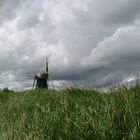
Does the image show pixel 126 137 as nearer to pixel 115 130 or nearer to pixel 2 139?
pixel 115 130

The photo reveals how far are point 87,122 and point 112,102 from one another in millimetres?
836

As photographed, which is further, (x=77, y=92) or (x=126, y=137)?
(x=77, y=92)

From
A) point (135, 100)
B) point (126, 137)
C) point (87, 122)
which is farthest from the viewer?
point (135, 100)

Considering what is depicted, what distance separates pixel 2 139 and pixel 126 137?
7.16 feet

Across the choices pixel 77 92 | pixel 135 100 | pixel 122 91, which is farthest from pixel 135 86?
pixel 77 92

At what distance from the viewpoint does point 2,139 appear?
20.3 feet

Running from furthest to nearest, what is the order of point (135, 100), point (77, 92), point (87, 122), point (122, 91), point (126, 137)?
point (77, 92) → point (122, 91) → point (135, 100) → point (87, 122) → point (126, 137)

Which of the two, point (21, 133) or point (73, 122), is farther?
point (21, 133)

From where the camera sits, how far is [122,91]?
22.7 feet

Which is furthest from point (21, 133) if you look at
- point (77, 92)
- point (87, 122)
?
point (77, 92)

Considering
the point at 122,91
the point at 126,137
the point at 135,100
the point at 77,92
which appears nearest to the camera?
the point at 126,137

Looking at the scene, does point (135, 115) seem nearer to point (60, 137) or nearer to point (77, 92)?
point (60, 137)

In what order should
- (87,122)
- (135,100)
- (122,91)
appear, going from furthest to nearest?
(122,91) → (135,100) → (87,122)

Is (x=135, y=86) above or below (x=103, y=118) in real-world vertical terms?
above
